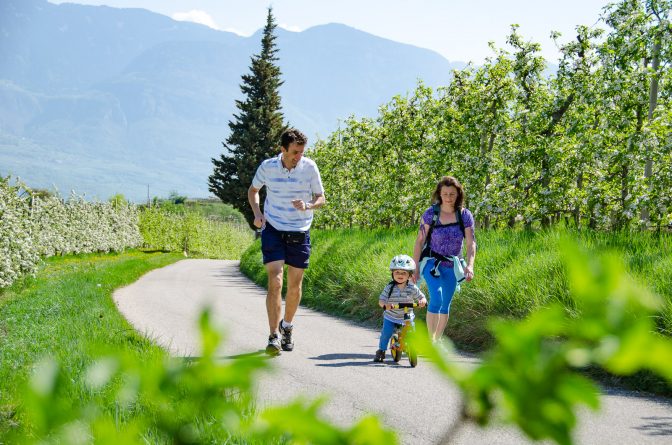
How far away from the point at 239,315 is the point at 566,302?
4995 millimetres

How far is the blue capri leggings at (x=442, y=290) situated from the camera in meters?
6.51

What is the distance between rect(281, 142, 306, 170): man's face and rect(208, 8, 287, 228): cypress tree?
4267cm

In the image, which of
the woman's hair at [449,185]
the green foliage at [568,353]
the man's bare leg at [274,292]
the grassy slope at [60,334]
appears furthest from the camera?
the woman's hair at [449,185]

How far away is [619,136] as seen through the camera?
11.6 meters

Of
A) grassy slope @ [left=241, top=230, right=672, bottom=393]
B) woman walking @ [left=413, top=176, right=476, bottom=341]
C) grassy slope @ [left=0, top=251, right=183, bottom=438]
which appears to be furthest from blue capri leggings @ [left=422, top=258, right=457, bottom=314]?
grassy slope @ [left=0, top=251, right=183, bottom=438]

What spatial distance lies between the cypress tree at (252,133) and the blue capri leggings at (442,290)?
140 ft

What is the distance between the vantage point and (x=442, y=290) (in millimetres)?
6527

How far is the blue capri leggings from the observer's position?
651cm

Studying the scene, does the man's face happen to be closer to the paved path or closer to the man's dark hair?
the man's dark hair

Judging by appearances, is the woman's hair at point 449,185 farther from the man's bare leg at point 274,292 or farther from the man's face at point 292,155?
the man's bare leg at point 274,292

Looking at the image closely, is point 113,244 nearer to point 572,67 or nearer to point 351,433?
point 572,67

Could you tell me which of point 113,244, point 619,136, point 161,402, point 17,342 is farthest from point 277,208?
point 113,244

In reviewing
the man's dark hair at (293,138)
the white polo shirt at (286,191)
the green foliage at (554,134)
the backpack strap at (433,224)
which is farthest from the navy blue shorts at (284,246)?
the green foliage at (554,134)

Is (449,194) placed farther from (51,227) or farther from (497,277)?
(51,227)
